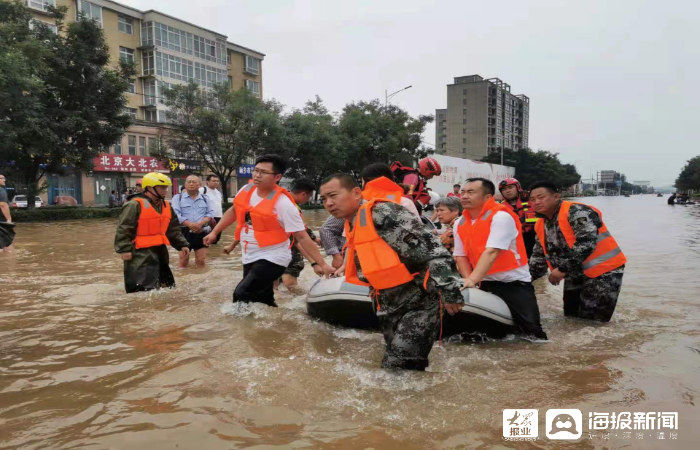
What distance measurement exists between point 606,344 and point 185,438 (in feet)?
11.9

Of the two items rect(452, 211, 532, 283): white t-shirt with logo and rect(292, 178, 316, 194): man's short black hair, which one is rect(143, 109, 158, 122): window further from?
rect(452, 211, 532, 283): white t-shirt with logo

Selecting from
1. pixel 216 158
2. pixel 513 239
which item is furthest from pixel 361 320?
pixel 216 158

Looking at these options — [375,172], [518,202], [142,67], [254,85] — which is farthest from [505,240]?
[254,85]

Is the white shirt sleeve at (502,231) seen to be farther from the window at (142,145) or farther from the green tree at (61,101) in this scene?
the window at (142,145)

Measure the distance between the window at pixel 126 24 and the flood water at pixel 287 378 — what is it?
1577 inches

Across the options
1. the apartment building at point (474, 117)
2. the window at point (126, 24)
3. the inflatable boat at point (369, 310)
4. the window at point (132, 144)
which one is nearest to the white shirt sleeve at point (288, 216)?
the inflatable boat at point (369, 310)

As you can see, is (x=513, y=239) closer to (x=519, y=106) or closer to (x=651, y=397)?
(x=651, y=397)

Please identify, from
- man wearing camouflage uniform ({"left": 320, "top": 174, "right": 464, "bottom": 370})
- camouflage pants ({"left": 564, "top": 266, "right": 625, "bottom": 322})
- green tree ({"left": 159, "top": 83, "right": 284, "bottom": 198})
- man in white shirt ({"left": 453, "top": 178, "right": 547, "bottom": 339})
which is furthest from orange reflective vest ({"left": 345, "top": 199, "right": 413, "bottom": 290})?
green tree ({"left": 159, "top": 83, "right": 284, "bottom": 198})

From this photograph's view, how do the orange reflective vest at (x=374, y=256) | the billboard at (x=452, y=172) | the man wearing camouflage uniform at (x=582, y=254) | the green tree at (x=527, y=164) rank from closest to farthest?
the orange reflective vest at (x=374, y=256)
the man wearing camouflage uniform at (x=582, y=254)
the billboard at (x=452, y=172)
the green tree at (x=527, y=164)

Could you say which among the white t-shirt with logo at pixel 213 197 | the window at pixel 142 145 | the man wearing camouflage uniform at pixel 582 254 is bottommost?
the man wearing camouflage uniform at pixel 582 254

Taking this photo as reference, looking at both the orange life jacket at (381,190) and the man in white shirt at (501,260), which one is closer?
the orange life jacket at (381,190)

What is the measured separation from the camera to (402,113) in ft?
145

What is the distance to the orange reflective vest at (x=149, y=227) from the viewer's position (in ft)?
18.2

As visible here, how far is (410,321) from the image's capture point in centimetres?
309
